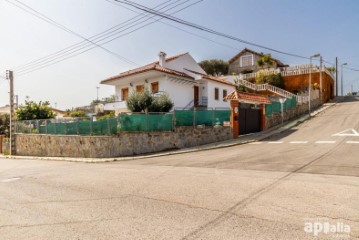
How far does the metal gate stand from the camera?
67.0 ft

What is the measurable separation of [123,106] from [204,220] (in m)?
23.0

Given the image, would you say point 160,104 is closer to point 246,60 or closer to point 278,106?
point 278,106

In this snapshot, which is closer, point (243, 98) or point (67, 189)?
point (67, 189)

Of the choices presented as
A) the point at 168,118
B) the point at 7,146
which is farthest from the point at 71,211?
the point at 7,146

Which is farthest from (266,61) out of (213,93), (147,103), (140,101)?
(140,101)

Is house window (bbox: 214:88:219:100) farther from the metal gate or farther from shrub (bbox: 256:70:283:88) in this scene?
shrub (bbox: 256:70:283:88)

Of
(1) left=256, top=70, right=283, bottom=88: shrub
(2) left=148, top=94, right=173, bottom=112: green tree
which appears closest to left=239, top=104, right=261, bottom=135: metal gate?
(2) left=148, top=94, right=173, bottom=112: green tree

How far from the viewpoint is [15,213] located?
5.36 metres

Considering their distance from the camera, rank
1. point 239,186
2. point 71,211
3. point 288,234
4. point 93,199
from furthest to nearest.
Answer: point 239,186
point 93,199
point 71,211
point 288,234

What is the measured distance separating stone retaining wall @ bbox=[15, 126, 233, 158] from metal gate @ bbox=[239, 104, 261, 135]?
5.67 feet

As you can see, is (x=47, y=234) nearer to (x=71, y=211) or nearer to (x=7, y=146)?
(x=71, y=211)

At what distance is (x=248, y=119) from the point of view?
21.0 meters

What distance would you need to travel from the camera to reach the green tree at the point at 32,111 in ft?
101

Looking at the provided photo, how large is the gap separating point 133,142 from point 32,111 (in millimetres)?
20884
